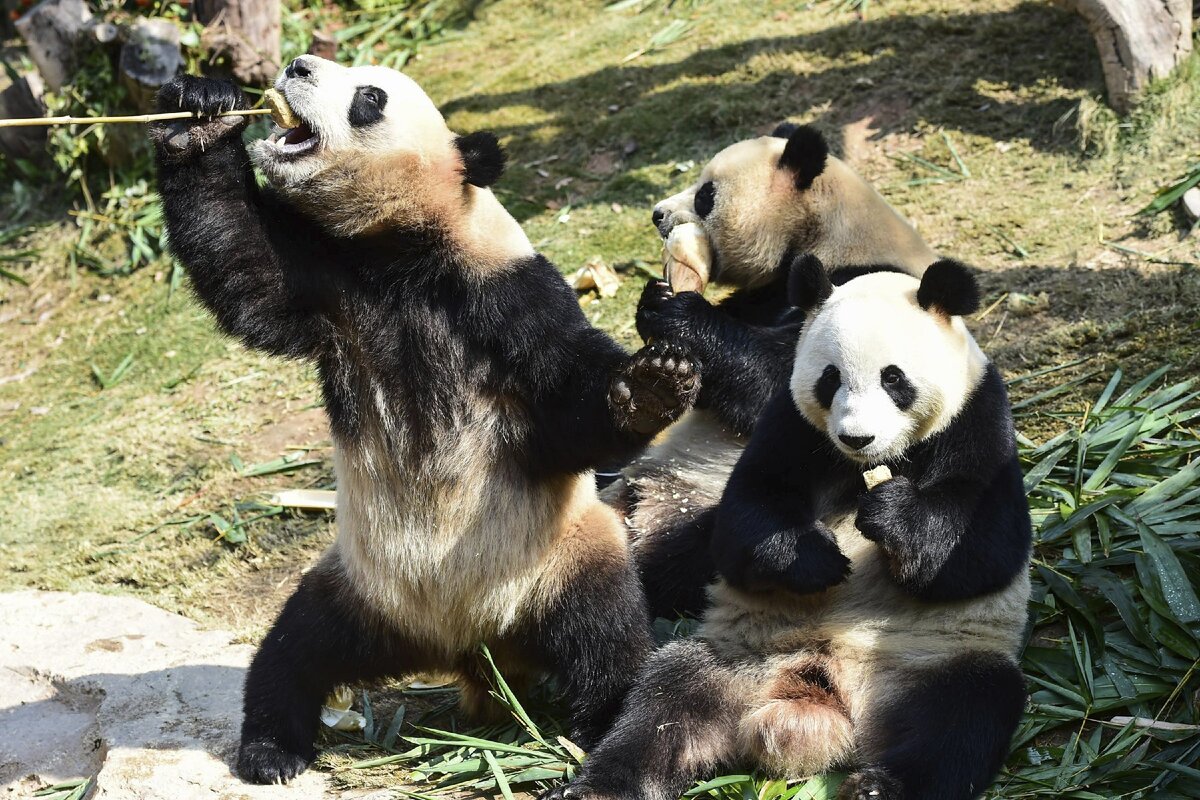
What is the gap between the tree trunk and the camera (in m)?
8.91

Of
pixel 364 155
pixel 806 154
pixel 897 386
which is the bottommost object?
pixel 897 386

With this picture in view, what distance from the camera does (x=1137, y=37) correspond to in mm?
7039

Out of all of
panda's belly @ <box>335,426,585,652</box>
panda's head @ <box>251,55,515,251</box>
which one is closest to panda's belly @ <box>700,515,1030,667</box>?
panda's belly @ <box>335,426,585,652</box>

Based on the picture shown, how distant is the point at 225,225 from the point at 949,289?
2.12m

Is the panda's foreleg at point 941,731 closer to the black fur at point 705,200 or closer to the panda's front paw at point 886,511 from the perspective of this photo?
the panda's front paw at point 886,511

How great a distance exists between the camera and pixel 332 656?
3928 millimetres

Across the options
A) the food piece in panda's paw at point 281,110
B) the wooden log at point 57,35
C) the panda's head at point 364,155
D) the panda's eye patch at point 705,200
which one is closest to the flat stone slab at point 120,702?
the panda's head at point 364,155

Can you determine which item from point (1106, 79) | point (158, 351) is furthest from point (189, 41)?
point (1106, 79)

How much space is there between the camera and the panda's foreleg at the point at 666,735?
3.47 metres

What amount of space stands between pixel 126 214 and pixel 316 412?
Result: 315 centimetres

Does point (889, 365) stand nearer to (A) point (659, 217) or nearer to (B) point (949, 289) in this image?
(B) point (949, 289)

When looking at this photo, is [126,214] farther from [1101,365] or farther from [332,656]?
[1101,365]

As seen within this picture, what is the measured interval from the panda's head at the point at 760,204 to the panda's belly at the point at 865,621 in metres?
1.69

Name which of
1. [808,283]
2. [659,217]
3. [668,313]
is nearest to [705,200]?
[659,217]
